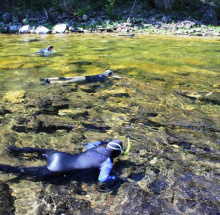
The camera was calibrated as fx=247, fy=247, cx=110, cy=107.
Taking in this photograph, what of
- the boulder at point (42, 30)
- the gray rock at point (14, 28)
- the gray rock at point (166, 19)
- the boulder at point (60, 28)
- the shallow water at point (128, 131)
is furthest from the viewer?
the gray rock at point (166, 19)

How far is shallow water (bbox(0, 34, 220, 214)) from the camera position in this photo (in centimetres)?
244

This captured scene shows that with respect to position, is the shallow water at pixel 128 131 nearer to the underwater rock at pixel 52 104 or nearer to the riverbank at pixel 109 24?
the underwater rock at pixel 52 104

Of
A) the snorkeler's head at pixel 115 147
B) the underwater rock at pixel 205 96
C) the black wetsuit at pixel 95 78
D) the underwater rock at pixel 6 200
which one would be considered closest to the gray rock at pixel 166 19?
the black wetsuit at pixel 95 78

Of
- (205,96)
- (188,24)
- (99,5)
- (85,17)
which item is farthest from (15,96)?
(99,5)

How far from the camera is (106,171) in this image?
106 inches

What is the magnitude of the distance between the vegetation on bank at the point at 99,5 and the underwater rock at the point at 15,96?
57.3ft

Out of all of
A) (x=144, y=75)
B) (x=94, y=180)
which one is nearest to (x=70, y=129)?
(x=94, y=180)

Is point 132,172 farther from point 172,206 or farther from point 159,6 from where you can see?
point 159,6

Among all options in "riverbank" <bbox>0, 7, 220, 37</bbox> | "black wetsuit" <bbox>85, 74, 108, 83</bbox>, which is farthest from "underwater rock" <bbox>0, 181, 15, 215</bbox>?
"riverbank" <bbox>0, 7, 220, 37</bbox>

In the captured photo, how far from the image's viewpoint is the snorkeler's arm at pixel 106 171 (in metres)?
2.59

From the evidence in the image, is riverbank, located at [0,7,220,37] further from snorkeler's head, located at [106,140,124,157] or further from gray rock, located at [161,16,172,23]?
snorkeler's head, located at [106,140,124,157]

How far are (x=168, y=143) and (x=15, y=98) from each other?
10.3ft

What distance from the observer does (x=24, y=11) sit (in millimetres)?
22500

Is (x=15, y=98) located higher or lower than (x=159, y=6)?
lower
